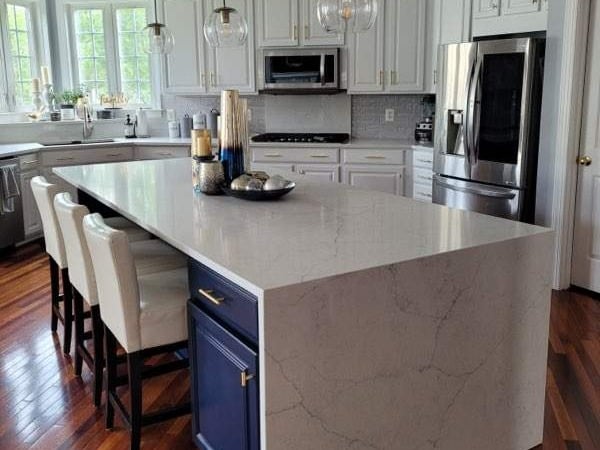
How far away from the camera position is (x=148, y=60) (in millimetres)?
6719

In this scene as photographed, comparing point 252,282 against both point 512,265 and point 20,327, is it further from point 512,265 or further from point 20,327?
point 20,327

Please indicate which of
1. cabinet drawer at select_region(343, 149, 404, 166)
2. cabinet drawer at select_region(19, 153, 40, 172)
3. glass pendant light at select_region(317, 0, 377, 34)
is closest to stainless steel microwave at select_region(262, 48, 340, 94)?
cabinet drawer at select_region(343, 149, 404, 166)

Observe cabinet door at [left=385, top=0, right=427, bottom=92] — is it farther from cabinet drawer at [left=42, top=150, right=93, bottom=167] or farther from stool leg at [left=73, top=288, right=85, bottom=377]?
stool leg at [left=73, top=288, right=85, bottom=377]

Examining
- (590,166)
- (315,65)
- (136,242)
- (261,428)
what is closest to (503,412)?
(261,428)

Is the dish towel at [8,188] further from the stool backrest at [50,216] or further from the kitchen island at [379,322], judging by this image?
the kitchen island at [379,322]

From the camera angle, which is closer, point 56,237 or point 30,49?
point 56,237

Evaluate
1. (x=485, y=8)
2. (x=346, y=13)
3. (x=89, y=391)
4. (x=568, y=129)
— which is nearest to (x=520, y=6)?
(x=485, y=8)

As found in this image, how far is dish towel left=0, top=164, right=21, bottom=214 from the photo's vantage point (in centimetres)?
504

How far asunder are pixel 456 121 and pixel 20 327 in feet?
10.8

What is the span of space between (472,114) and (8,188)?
3771mm

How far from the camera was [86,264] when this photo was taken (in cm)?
259

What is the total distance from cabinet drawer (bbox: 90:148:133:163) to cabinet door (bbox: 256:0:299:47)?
178cm

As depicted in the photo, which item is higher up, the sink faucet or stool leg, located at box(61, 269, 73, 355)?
the sink faucet

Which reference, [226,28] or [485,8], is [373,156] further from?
[226,28]
